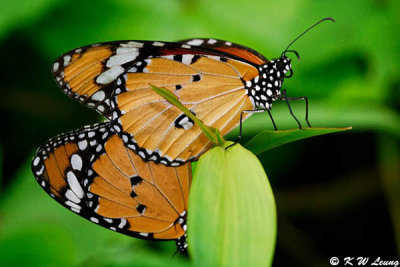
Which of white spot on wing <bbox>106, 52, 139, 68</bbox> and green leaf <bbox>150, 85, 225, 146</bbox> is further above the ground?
white spot on wing <bbox>106, 52, 139, 68</bbox>

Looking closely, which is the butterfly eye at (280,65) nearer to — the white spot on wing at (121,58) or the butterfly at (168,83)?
the butterfly at (168,83)

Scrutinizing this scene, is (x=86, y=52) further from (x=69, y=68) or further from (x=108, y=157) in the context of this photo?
(x=108, y=157)

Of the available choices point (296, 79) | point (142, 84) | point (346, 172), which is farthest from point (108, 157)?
point (346, 172)

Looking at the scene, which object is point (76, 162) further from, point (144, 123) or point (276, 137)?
point (276, 137)

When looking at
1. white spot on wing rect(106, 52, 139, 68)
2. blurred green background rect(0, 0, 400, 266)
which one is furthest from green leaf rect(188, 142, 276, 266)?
blurred green background rect(0, 0, 400, 266)

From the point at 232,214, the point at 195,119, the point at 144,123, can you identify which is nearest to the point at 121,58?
the point at 144,123

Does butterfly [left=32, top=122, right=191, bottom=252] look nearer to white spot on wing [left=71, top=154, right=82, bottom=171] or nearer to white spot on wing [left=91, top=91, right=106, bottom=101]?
white spot on wing [left=71, top=154, right=82, bottom=171]
